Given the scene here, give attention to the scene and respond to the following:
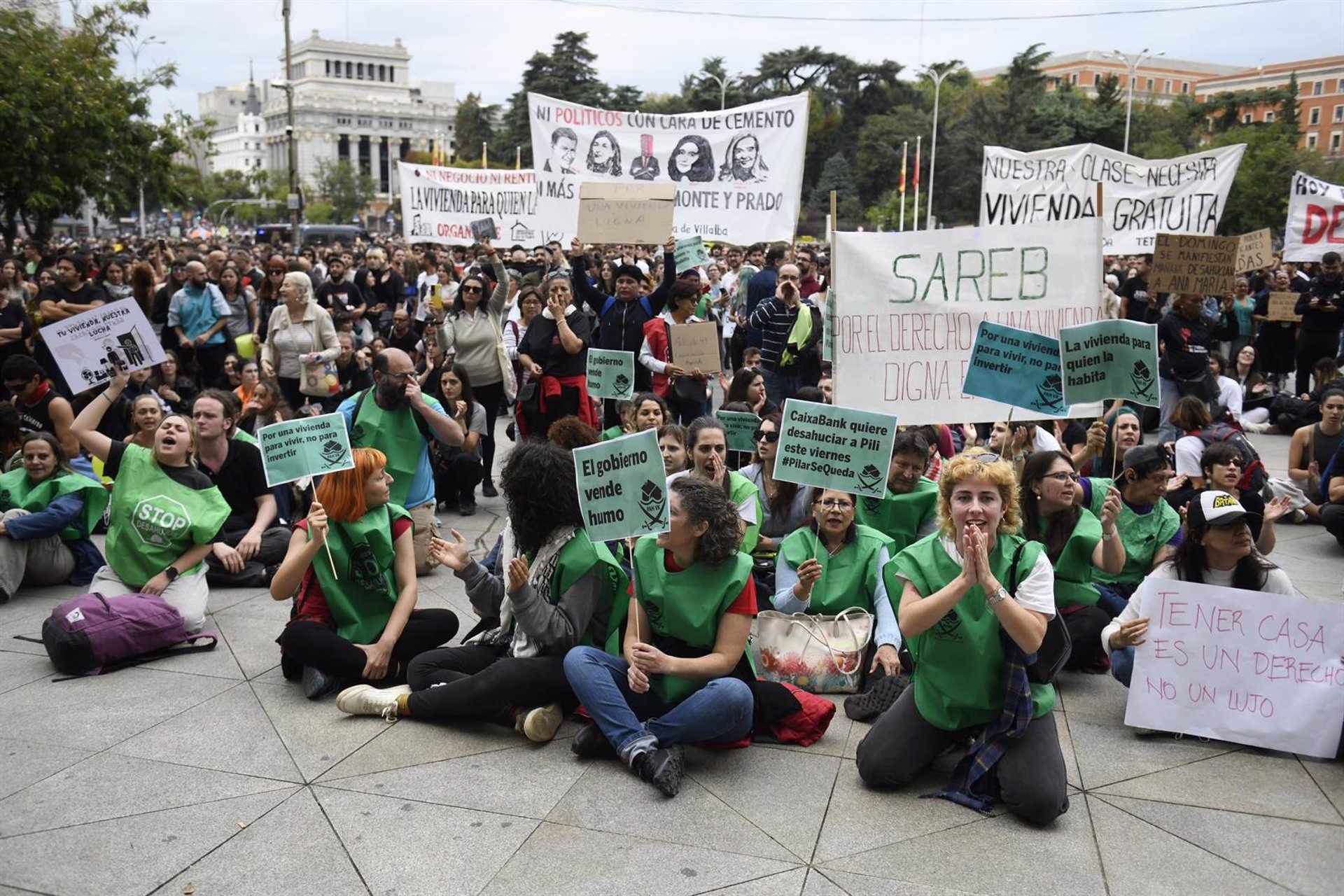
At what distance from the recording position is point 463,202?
1636cm

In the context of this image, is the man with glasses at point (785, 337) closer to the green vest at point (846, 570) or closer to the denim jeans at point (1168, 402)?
A: the denim jeans at point (1168, 402)

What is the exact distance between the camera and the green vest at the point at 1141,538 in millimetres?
6047

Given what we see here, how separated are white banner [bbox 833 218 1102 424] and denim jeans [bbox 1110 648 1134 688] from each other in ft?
5.80

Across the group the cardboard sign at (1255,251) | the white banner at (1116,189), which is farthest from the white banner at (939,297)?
the cardboard sign at (1255,251)

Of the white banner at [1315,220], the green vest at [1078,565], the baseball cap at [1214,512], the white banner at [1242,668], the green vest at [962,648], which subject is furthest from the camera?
the white banner at [1315,220]

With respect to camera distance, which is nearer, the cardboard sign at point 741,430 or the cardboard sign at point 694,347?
the cardboard sign at point 741,430

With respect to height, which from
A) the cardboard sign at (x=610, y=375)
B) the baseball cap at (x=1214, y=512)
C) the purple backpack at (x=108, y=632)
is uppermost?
the cardboard sign at (x=610, y=375)

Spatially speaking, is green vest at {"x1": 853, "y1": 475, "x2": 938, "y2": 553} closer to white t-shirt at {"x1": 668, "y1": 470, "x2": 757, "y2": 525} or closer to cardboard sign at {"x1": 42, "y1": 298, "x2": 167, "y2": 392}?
white t-shirt at {"x1": 668, "y1": 470, "x2": 757, "y2": 525}

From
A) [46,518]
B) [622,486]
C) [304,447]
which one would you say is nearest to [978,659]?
[622,486]

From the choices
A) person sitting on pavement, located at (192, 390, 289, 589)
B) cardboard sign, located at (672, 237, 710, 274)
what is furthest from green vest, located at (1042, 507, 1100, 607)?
cardboard sign, located at (672, 237, 710, 274)

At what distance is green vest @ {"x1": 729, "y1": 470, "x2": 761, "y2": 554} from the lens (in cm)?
627

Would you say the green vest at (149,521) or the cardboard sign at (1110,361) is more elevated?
the cardboard sign at (1110,361)

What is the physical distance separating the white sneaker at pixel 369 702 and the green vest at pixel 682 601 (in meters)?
1.23

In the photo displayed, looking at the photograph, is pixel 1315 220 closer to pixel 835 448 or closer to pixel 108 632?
pixel 835 448
